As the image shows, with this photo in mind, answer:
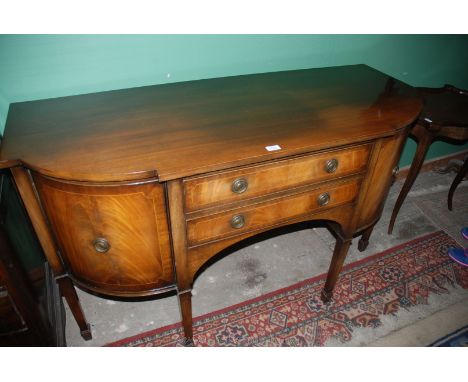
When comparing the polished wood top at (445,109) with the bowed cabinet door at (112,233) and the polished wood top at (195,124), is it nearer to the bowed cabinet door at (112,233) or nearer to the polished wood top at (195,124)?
the polished wood top at (195,124)

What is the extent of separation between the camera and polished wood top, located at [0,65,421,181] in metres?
1.13

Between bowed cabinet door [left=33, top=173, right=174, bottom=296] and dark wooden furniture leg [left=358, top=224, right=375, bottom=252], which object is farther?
dark wooden furniture leg [left=358, top=224, right=375, bottom=252]

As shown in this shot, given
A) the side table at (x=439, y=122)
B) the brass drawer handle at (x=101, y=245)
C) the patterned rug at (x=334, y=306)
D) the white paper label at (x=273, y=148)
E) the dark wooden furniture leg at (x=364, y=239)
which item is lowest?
the patterned rug at (x=334, y=306)

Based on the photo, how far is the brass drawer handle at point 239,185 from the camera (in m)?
1.25

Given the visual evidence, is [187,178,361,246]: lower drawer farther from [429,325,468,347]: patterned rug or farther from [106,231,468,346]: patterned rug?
[429,325,468,347]: patterned rug

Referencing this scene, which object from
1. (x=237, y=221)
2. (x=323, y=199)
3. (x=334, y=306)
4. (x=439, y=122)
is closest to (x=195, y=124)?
(x=237, y=221)

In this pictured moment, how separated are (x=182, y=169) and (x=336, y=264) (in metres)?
1.19

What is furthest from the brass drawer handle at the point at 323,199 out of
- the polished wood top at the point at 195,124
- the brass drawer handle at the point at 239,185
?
the brass drawer handle at the point at 239,185

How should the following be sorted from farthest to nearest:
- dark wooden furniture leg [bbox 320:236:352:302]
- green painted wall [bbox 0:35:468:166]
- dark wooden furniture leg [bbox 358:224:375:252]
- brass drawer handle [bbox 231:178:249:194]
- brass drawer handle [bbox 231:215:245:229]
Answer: dark wooden furniture leg [bbox 358:224:375:252]
dark wooden furniture leg [bbox 320:236:352:302]
green painted wall [bbox 0:35:468:166]
brass drawer handle [bbox 231:215:245:229]
brass drawer handle [bbox 231:178:249:194]

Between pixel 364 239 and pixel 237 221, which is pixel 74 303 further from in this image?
pixel 364 239

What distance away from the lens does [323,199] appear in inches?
59.7

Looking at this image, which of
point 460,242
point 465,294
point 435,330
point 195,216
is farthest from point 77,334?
point 460,242

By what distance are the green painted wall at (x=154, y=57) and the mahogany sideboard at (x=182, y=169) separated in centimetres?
9

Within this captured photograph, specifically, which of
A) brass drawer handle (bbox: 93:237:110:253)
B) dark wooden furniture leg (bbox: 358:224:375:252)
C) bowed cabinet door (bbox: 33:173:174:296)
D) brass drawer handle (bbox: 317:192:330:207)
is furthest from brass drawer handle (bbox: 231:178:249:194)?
dark wooden furniture leg (bbox: 358:224:375:252)
